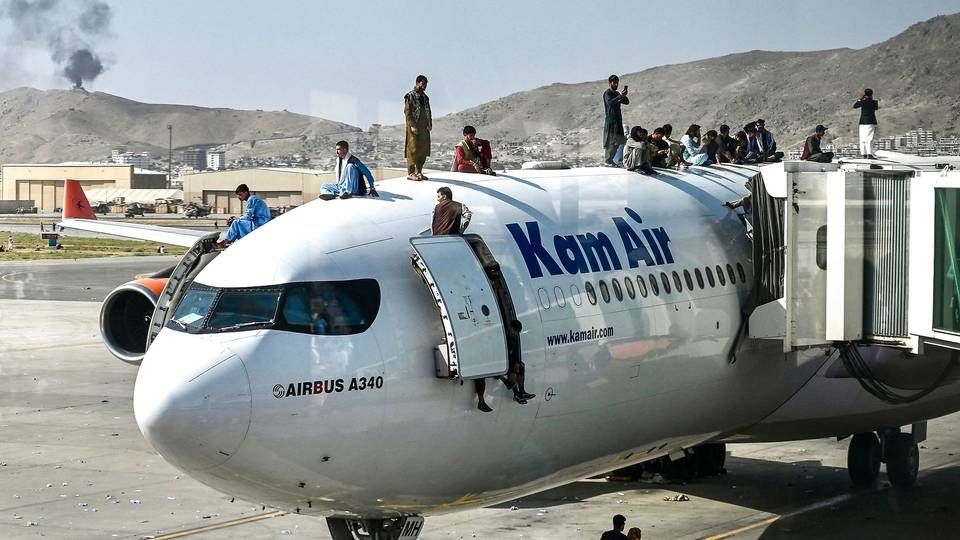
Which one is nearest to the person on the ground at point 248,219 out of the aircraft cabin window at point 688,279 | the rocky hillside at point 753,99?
the rocky hillside at point 753,99

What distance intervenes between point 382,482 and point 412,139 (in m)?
5.69

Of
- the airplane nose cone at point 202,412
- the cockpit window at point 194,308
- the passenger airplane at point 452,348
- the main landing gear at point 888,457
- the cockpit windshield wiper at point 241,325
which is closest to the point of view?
the airplane nose cone at point 202,412

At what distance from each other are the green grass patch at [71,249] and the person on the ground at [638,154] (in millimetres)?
69744

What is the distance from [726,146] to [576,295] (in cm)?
812

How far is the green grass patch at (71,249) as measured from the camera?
86000 millimetres

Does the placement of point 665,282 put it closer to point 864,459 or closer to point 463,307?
point 463,307

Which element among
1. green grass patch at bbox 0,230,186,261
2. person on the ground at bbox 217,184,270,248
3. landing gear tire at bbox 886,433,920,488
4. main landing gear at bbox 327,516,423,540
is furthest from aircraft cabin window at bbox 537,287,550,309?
green grass patch at bbox 0,230,186,261

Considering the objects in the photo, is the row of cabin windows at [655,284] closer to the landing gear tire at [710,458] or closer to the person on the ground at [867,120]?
the landing gear tire at [710,458]

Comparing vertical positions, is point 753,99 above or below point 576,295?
above

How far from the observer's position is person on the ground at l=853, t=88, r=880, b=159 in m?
25.3

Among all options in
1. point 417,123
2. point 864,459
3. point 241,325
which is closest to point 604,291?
point 417,123

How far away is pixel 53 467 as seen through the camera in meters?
25.8

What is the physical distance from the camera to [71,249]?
9438 centimetres

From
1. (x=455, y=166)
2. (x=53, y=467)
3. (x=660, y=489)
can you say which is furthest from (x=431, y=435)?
(x=53, y=467)
